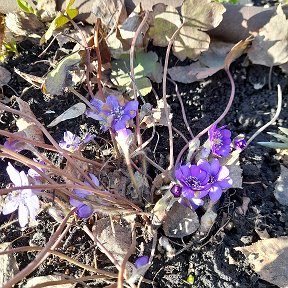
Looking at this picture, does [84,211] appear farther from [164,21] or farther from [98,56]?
[164,21]

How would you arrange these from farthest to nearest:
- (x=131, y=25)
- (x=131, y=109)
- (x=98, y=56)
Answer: (x=131, y=25)
(x=98, y=56)
(x=131, y=109)

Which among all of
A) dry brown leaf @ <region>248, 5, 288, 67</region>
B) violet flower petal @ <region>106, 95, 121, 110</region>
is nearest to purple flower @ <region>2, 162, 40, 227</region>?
violet flower petal @ <region>106, 95, 121, 110</region>

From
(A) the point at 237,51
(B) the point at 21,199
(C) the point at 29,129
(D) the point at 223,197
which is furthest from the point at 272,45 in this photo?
(B) the point at 21,199

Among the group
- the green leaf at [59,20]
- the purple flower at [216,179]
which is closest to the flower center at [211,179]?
the purple flower at [216,179]

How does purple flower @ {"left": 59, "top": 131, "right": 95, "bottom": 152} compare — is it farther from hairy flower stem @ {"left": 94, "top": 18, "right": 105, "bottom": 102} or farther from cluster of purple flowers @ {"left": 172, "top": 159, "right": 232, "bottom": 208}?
cluster of purple flowers @ {"left": 172, "top": 159, "right": 232, "bottom": 208}

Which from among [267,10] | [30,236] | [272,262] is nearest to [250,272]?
[272,262]

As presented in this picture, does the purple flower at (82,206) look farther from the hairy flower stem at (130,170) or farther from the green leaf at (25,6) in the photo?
the green leaf at (25,6)

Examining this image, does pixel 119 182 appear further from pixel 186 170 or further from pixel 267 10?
pixel 267 10
